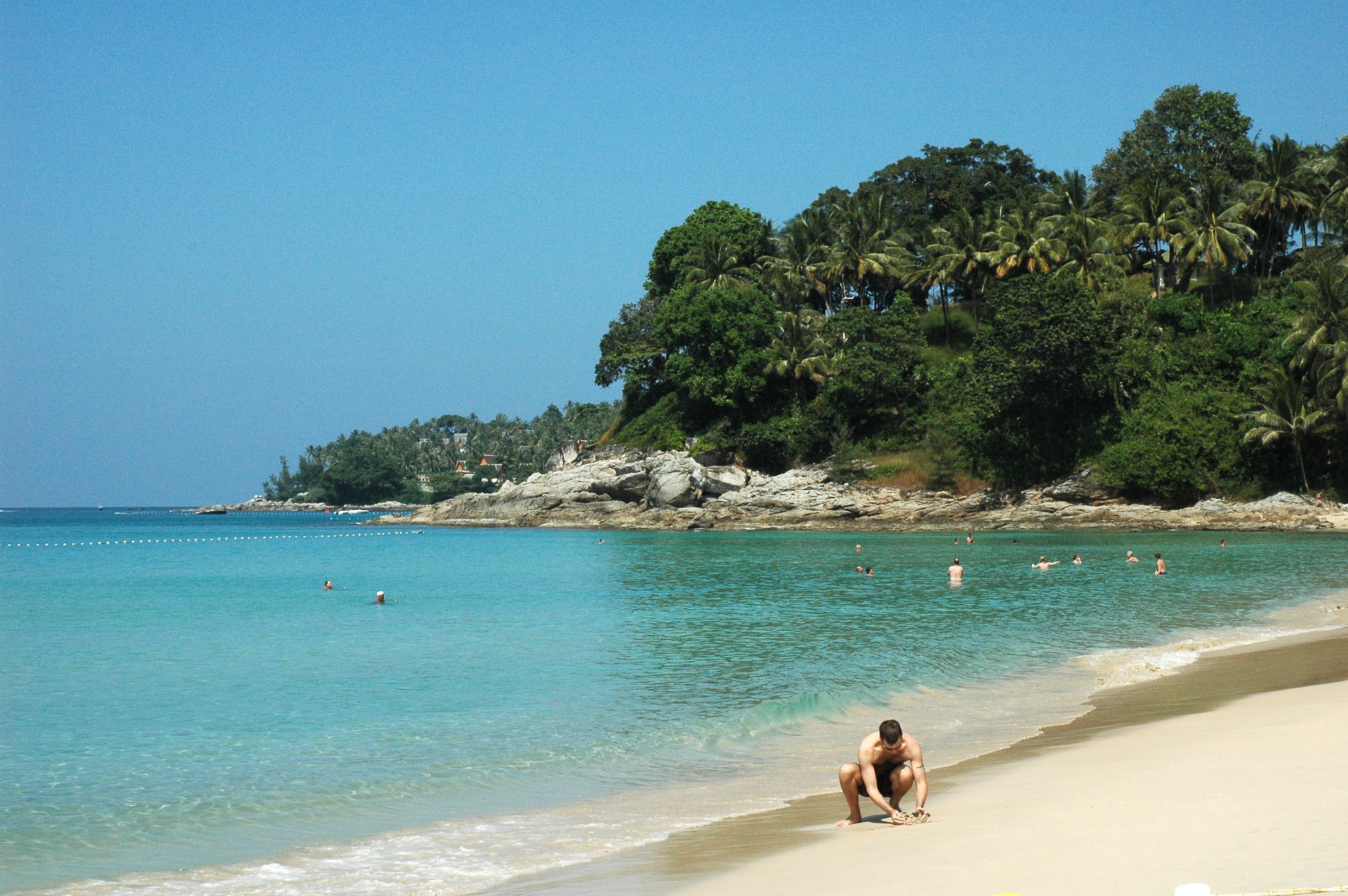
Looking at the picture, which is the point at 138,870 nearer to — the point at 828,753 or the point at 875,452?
the point at 828,753

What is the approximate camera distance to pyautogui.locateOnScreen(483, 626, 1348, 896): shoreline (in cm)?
734

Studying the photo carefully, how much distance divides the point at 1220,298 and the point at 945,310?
16.7 metres

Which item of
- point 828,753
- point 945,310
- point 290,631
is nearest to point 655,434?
point 945,310

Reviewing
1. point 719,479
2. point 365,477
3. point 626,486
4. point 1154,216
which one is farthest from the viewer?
point 365,477

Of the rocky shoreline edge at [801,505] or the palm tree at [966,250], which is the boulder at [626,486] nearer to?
the rocky shoreline edge at [801,505]

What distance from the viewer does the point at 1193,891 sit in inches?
177

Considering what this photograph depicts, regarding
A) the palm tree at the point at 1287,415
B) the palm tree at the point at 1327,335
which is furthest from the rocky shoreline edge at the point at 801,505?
the palm tree at the point at 1327,335

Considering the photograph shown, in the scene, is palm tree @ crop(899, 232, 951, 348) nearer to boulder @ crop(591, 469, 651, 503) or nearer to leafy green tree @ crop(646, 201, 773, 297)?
leafy green tree @ crop(646, 201, 773, 297)

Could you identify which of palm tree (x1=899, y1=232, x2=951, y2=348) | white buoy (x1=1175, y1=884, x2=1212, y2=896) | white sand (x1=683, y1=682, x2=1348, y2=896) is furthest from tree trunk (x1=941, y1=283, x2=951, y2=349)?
white buoy (x1=1175, y1=884, x2=1212, y2=896)

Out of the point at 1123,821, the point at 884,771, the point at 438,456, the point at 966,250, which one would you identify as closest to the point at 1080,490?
the point at 966,250

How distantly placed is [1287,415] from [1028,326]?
42.6 ft

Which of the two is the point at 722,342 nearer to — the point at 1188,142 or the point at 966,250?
the point at 966,250

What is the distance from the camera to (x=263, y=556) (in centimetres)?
5544

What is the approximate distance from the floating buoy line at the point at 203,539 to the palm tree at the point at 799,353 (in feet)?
100.0
